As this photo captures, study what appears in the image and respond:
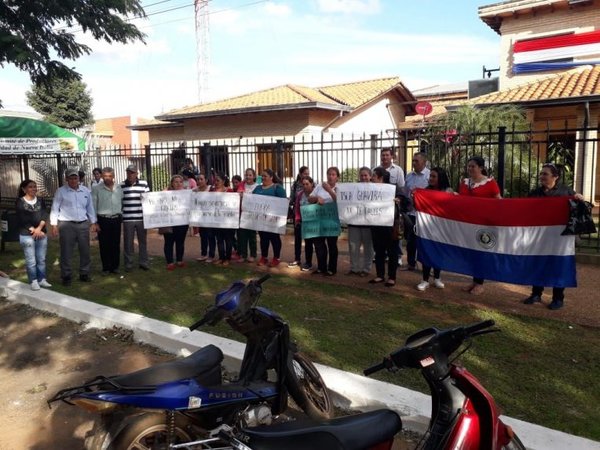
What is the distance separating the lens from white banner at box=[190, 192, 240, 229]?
909 cm

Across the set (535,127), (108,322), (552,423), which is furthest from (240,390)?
(535,127)

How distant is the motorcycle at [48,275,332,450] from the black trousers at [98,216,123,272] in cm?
564

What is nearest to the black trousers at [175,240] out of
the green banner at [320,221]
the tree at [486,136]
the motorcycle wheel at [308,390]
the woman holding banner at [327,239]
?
the green banner at [320,221]

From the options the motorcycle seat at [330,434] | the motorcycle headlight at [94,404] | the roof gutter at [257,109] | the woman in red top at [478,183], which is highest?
the roof gutter at [257,109]

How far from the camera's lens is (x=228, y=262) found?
30.6 feet

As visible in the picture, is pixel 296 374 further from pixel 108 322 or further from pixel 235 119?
pixel 235 119

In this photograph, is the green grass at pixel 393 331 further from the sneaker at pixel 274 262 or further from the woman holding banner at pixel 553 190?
the woman holding banner at pixel 553 190

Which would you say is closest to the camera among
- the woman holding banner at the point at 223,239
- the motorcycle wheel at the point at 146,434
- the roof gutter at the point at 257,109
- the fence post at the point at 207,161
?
the motorcycle wheel at the point at 146,434

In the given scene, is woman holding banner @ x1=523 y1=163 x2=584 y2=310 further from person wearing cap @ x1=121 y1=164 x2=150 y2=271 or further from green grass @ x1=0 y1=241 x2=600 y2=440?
person wearing cap @ x1=121 y1=164 x2=150 y2=271

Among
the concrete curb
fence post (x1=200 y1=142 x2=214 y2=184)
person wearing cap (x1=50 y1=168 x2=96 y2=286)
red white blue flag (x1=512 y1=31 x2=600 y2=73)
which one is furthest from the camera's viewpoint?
red white blue flag (x1=512 y1=31 x2=600 y2=73)

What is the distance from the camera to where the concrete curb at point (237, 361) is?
329 cm

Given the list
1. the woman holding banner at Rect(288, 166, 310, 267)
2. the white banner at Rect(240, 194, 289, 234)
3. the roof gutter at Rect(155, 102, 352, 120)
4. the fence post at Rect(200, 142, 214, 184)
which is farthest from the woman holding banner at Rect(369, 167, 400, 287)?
the roof gutter at Rect(155, 102, 352, 120)

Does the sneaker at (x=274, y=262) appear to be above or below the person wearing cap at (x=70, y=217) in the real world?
below

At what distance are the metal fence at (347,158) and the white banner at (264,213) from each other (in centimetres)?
296
